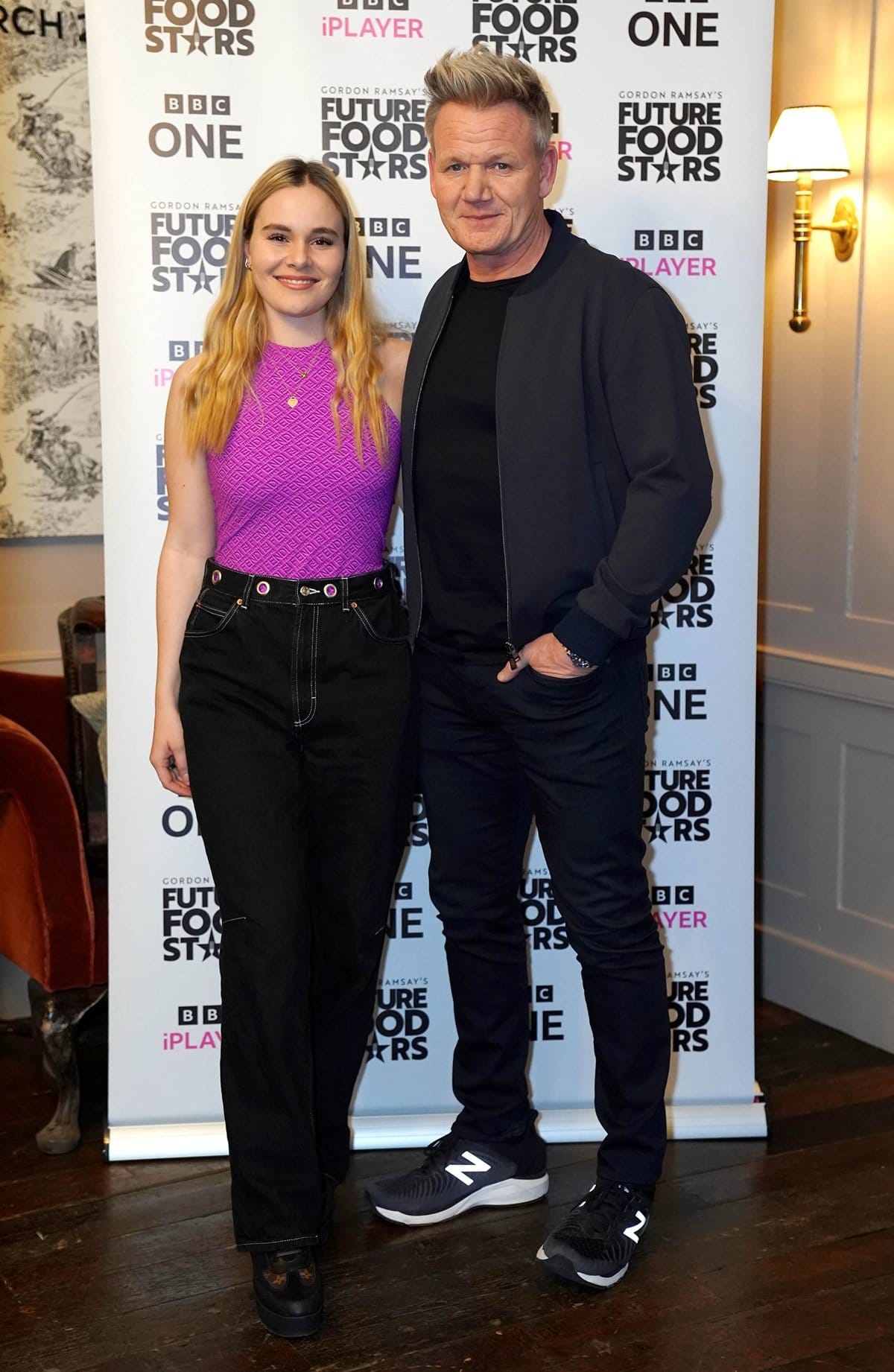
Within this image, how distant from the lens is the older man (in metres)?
2.05

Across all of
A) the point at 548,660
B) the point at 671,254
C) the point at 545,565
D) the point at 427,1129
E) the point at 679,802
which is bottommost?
the point at 427,1129

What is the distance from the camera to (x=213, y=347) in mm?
2184

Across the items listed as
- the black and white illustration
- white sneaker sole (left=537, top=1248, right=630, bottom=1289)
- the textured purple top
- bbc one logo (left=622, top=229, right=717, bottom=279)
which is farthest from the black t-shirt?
the black and white illustration

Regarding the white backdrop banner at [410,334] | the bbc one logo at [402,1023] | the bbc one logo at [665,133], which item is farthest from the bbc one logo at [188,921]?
the bbc one logo at [665,133]

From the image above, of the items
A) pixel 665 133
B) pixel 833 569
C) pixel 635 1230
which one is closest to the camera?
pixel 635 1230

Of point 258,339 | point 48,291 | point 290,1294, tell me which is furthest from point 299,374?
point 48,291

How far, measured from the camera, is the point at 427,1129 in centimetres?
277

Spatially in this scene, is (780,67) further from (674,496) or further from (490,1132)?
(490,1132)

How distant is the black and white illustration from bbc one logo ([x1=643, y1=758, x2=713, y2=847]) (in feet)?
5.45

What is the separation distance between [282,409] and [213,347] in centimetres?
16

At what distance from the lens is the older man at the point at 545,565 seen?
80.8 inches

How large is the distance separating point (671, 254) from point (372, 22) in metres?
0.67

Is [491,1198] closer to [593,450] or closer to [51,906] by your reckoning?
[51,906]

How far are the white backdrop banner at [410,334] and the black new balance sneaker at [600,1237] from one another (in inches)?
18.9
